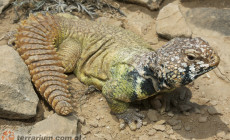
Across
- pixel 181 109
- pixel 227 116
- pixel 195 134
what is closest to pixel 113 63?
pixel 181 109

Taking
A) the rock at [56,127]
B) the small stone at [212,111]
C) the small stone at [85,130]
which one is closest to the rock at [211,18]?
the small stone at [212,111]

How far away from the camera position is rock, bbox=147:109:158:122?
16.0 feet

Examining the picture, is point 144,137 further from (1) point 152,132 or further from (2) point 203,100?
(2) point 203,100

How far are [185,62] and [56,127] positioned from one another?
2.09 meters

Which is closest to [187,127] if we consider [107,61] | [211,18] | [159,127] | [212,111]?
[159,127]

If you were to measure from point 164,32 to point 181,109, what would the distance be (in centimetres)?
229

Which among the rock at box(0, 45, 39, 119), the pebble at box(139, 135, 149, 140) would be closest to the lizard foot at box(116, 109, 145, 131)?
the pebble at box(139, 135, 149, 140)

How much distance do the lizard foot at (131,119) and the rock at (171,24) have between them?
7.94 ft

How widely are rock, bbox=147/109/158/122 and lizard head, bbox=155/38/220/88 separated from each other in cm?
93

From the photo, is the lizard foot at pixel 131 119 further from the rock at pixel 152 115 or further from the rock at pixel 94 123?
the rock at pixel 94 123

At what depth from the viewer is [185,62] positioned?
395 centimetres

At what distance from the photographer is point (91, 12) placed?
712 cm

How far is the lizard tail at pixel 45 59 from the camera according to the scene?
4453mm

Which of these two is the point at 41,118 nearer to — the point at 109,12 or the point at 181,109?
the point at 181,109
